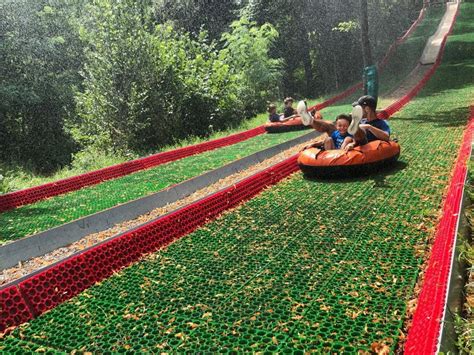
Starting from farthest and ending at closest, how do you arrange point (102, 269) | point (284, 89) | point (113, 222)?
1. point (284, 89)
2. point (113, 222)
3. point (102, 269)

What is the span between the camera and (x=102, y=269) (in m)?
3.86

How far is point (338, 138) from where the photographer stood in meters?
6.15

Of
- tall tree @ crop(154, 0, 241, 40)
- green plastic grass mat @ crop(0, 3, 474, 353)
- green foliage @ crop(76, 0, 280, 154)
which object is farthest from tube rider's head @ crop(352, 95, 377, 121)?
tall tree @ crop(154, 0, 241, 40)

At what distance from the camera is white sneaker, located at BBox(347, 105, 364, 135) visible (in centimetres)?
518

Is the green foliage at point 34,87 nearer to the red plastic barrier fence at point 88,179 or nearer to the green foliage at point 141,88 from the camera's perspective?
the green foliage at point 141,88

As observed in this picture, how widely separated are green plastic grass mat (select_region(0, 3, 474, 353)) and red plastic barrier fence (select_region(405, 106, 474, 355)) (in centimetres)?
11

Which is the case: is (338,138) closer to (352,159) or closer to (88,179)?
(352,159)

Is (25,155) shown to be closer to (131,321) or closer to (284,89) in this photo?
(284,89)

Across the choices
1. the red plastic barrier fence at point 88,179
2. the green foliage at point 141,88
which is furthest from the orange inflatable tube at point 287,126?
the green foliage at point 141,88

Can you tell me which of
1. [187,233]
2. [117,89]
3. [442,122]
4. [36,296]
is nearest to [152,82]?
[117,89]

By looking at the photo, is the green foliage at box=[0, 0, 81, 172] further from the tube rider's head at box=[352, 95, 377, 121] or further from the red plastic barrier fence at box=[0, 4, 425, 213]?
the tube rider's head at box=[352, 95, 377, 121]

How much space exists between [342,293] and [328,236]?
1067mm

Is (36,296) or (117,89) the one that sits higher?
(117,89)

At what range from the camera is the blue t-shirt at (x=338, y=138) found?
6.10 m
